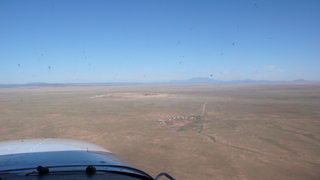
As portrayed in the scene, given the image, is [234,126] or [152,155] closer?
[152,155]

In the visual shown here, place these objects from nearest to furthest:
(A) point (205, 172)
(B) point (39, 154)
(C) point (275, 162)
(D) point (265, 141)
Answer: (B) point (39, 154) < (A) point (205, 172) < (C) point (275, 162) < (D) point (265, 141)

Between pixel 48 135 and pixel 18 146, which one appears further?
pixel 48 135

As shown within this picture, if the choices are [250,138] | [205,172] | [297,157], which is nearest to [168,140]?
[205,172]

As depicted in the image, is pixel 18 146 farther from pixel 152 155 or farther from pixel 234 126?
pixel 234 126

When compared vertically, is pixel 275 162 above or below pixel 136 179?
below

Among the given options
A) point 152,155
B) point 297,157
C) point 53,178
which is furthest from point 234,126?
point 53,178

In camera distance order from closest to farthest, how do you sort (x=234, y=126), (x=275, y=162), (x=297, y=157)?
1. (x=275, y=162)
2. (x=297, y=157)
3. (x=234, y=126)

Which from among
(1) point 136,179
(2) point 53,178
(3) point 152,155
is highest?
(2) point 53,178

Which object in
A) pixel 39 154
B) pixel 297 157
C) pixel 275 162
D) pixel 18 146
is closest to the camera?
pixel 39 154

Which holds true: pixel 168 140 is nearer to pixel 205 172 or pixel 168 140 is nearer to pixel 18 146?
pixel 205 172
